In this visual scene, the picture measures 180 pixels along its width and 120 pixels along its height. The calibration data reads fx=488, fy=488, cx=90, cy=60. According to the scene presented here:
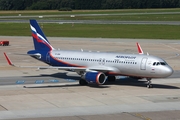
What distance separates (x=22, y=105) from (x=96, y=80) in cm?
1117

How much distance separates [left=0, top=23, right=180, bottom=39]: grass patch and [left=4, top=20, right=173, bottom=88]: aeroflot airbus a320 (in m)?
59.3

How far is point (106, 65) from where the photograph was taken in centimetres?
5391

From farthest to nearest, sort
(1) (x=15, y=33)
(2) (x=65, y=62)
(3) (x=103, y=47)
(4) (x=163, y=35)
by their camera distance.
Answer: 1. (1) (x=15, y=33)
2. (4) (x=163, y=35)
3. (3) (x=103, y=47)
4. (2) (x=65, y=62)

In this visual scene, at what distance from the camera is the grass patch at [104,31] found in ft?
392

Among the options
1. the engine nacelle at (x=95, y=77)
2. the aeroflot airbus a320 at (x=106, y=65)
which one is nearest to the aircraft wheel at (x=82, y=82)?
the aeroflot airbus a320 at (x=106, y=65)

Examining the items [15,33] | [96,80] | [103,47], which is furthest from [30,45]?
[96,80]

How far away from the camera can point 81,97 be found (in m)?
46.4

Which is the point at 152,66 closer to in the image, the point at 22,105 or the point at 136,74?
the point at 136,74

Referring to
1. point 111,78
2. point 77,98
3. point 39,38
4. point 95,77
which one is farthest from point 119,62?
point 39,38

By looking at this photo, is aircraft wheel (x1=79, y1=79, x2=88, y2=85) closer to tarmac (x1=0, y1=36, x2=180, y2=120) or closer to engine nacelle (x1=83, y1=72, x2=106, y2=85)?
tarmac (x1=0, y1=36, x2=180, y2=120)

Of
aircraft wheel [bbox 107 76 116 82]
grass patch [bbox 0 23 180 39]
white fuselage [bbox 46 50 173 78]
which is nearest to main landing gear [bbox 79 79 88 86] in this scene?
white fuselage [bbox 46 50 173 78]

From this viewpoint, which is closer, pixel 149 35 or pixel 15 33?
pixel 149 35

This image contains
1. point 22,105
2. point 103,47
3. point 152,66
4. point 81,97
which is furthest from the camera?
point 103,47

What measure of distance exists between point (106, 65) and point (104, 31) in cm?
7694
